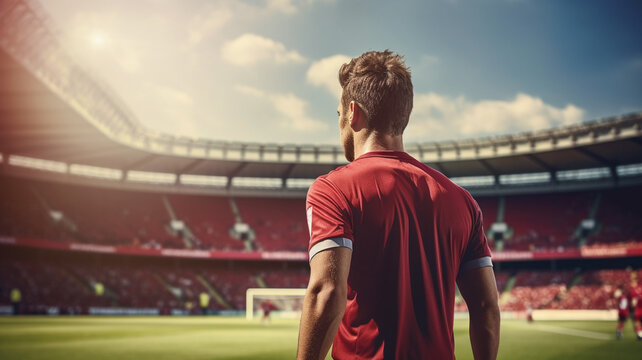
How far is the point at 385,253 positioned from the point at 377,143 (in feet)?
1.73

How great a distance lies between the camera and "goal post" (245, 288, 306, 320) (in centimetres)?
4279

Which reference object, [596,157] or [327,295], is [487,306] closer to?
[327,295]

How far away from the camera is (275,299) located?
147 ft

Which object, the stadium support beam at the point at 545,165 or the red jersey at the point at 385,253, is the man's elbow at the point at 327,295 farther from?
the stadium support beam at the point at 545,165

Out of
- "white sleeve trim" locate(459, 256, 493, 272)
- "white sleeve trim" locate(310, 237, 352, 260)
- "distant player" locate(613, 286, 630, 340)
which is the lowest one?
"distant player" locate(613, 286, 630, 340)

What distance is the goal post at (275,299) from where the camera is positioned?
140ft

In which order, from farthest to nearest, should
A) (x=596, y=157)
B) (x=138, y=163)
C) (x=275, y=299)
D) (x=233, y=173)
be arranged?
(x=233, y=173), (x=138, y=163), (x=275, y=299), (x=596, y=157)

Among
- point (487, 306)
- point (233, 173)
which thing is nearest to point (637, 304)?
point (487, 306)

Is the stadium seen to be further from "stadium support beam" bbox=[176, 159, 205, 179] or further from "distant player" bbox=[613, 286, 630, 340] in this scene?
"distant player" bbox=[613, 286, 630, 340]

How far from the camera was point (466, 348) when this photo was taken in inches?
561

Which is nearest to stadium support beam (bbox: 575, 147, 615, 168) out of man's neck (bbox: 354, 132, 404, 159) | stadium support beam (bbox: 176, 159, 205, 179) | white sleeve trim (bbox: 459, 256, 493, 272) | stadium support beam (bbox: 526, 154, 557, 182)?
stadium support beam (bbox: 526, 154, 557, 182)

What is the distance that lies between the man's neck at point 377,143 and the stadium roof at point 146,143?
2556 cm

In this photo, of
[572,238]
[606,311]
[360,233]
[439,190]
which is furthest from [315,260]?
[572,238]

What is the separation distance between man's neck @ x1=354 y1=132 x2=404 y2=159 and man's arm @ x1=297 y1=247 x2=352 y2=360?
0.57 metres
